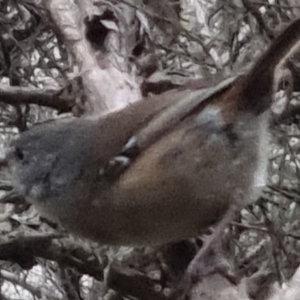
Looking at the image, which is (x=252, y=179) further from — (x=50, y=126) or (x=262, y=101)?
(x=50, y=126)

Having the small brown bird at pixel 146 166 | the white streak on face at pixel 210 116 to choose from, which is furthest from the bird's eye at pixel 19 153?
the white streak on face at pixel 210 116

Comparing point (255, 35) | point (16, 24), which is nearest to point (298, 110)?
point (255, 35)

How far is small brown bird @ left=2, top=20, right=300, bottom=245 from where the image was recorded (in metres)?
0.79

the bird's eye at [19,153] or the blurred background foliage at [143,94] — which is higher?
the bird's eye at [19,153]

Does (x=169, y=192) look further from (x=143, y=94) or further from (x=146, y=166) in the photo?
(x=143, y=94)

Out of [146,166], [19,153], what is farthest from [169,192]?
[19,153]

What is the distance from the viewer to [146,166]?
0.80m

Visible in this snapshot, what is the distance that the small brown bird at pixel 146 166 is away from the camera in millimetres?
793

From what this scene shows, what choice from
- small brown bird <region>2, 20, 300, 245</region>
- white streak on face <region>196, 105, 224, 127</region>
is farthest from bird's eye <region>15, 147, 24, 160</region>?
white streak on face <region>196, 105, 224, 127</region>

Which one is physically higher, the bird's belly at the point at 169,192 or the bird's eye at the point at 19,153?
the bird's eye at the point at 19,153

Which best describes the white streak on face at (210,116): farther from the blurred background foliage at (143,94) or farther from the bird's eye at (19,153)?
the bird's eye at (19,153)

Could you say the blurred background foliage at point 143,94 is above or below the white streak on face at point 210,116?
below

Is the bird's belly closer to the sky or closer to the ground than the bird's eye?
closer to the ground

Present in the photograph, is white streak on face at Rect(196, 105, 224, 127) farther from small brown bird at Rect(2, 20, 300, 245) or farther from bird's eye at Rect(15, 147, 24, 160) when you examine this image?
bird's eye at Rect(15, 147, 24, 160)
